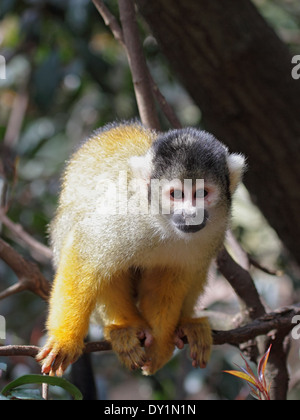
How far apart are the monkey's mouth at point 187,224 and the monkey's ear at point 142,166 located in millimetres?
218

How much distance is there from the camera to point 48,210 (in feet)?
13.0

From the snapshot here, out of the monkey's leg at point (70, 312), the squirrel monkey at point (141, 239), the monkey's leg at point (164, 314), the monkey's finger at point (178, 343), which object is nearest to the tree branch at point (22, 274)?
the squirrel monkey at point (141, 239)

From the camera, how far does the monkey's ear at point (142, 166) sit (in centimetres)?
215

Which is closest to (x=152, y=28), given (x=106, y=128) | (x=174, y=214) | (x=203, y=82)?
(x=203, y=82)

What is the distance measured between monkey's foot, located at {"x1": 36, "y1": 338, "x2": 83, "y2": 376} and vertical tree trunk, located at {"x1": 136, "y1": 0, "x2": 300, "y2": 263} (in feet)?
4.87

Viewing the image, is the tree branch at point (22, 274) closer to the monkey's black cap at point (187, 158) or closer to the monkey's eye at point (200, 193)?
the monkey's black cap at point (187, 158)

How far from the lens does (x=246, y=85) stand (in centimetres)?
302

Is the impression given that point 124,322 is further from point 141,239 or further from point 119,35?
point 119,35

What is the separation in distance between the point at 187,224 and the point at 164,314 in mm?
577

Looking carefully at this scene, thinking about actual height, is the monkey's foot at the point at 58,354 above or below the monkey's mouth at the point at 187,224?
below

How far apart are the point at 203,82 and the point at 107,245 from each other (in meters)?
1.24

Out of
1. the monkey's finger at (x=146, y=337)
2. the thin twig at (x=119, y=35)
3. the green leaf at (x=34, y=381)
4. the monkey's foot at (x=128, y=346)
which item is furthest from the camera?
the thin twig at (x=119, y=35)

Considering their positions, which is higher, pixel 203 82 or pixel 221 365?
pixel 203 82

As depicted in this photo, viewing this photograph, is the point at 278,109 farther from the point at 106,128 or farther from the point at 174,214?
the point at 174,214
